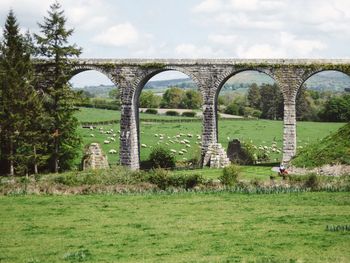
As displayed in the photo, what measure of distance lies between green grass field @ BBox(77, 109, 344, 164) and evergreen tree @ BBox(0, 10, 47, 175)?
11.9 meters

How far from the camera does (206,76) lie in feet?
148

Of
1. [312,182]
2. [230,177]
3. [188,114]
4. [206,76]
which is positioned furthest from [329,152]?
[188,114]

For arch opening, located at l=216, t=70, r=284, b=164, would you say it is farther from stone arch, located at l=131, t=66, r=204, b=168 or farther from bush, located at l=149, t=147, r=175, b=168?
bush, located at l=149, t=147, r=175, b=168

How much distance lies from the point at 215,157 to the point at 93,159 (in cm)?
893

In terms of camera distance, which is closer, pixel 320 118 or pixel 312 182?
pixel 312 182

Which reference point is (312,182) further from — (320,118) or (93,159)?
(320,118)

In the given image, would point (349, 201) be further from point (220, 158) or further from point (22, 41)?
point (22, 41)

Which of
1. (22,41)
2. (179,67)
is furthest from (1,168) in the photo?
(179,67)

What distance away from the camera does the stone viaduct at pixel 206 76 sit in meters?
43.6

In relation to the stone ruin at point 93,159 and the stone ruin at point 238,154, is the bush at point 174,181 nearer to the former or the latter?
the stone ruin at point 93,159

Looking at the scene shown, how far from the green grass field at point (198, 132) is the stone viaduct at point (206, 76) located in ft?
A: 23.1

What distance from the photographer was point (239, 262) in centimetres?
1667

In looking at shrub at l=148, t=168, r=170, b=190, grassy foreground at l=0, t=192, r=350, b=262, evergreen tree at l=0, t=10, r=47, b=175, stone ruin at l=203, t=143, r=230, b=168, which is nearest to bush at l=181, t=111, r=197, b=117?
stone ruin at l=203, t=143, r=230, b=168

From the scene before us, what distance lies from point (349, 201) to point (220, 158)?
17.8 meters
